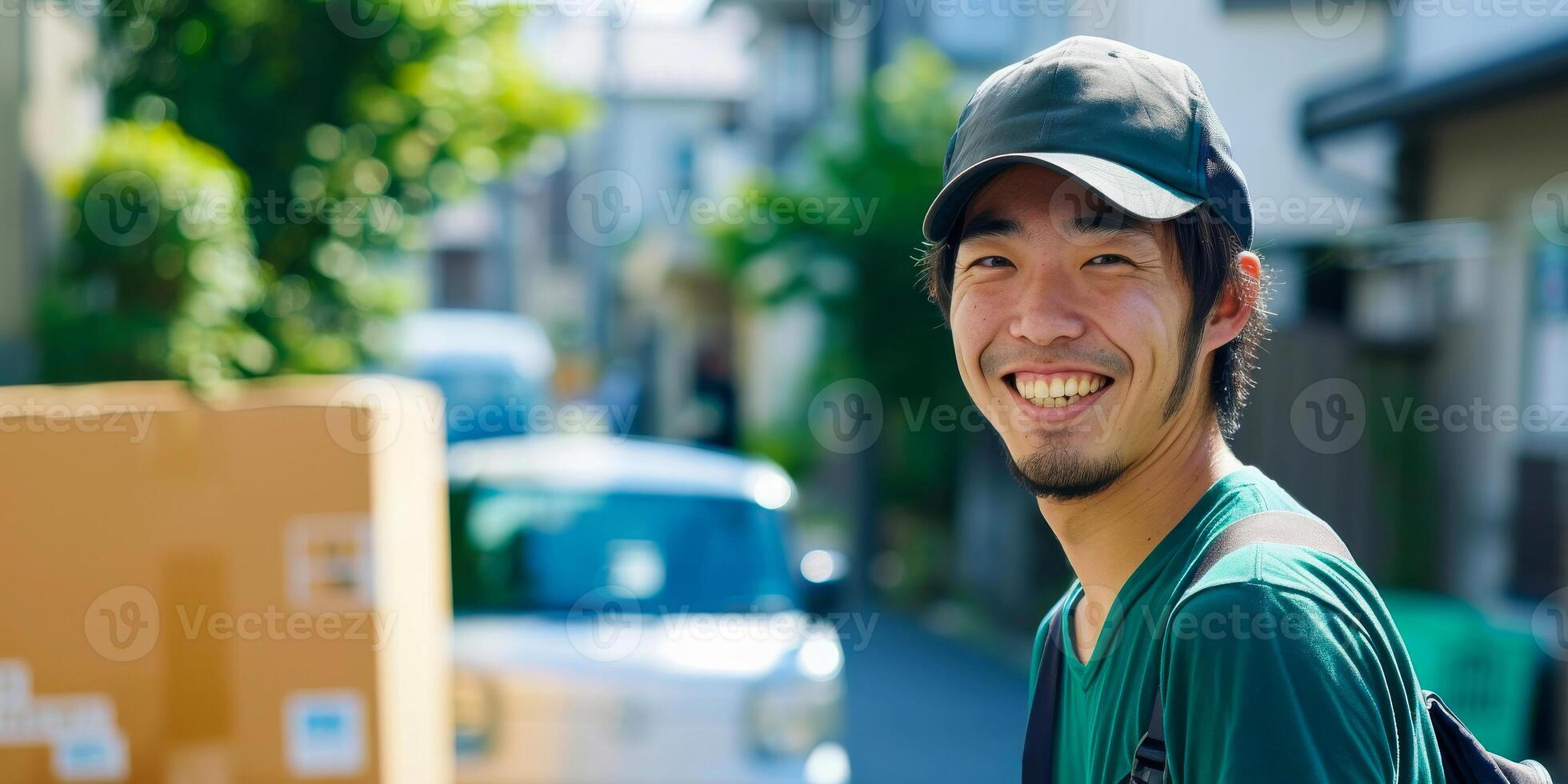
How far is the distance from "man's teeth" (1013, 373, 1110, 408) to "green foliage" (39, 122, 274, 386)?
11.2ft

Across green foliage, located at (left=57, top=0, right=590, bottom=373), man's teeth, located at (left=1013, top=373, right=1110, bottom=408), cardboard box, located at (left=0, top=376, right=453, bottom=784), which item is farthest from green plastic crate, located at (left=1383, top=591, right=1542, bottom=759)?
man's teeth, located at (left=1013, top=373, right=1110, bottom=408)

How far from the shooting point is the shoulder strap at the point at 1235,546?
1.22 metres

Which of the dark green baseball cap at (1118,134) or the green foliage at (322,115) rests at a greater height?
the green foliage at (322,115)

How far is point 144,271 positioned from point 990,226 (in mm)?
3642

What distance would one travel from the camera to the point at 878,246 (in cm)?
1001

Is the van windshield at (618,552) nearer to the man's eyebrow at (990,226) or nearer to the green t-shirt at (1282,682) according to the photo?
the man's eyebrow at (990,226)

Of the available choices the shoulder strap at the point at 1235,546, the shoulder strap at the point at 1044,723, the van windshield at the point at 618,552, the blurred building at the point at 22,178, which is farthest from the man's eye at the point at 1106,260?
the blurred building at the point at 22,178

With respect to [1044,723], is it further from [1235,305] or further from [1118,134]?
[1118,134]

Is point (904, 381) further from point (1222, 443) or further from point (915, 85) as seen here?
point (1222, 443)

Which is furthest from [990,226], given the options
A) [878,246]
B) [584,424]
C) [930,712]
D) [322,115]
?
[584,424]

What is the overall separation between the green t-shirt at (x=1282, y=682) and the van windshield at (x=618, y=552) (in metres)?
3.82

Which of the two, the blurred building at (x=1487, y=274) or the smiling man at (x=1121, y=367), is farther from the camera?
the blurred building at (x=1487, y=274)

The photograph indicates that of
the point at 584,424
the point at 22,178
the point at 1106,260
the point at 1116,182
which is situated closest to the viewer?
the point at 1116,182

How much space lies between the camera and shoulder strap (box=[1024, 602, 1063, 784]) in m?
1.65
